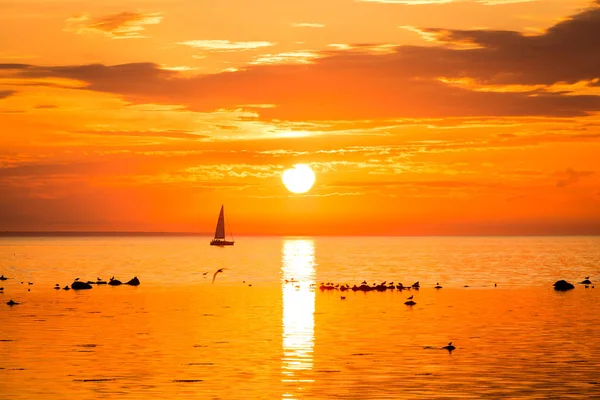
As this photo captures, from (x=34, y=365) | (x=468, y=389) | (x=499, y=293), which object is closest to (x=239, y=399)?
(x=468, y=389)

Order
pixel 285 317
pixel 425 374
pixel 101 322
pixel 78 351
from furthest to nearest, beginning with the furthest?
pixel 285 317 < pixel 101 322 < pixel 78 351 < pixel 425 374

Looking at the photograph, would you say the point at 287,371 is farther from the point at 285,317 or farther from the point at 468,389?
the point at 285,317

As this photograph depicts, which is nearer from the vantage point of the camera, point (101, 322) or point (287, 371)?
point (287, 371)

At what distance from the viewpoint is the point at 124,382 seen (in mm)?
43125

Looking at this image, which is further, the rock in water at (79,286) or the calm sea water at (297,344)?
the rock in water at (79,286)

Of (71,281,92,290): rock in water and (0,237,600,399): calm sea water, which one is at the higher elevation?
(71,281,92,290): rock in water

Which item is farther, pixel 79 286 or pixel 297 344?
pixel 79 286

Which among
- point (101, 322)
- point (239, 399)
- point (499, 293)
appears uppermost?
point (499, 293)

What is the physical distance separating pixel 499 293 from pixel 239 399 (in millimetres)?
67420

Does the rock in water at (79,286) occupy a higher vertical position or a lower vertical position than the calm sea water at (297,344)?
higher

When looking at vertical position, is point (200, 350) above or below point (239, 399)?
above

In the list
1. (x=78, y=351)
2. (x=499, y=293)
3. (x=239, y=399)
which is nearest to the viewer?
(x=239, y=399)

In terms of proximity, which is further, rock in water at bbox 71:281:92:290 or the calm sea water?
rock in water at bbox 71:281:92:290

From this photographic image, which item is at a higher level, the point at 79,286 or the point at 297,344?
the point at 79,286
